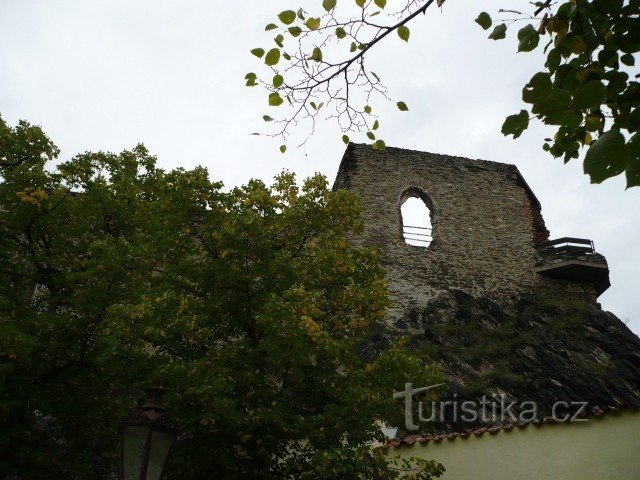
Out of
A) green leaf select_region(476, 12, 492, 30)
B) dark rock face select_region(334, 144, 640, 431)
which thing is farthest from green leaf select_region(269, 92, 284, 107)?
dark rock face select_region(334, 144, 640, 431)

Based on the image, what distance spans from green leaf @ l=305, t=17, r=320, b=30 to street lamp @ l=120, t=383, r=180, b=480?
2.94m

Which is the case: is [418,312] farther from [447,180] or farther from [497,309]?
[447,180]

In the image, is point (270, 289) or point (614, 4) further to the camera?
point (270, 289)

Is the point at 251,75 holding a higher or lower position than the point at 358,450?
higher

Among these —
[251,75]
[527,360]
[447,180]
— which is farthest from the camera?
[447,180]

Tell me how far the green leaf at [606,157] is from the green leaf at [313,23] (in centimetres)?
194

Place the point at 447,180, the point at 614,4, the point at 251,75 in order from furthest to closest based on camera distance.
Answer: the point at 447,180
the point at 251,75
the point at 614,4

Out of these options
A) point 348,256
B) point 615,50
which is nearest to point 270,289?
point 348,256

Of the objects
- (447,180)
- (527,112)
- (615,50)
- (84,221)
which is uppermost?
(447,180)

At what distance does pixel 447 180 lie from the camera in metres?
22.3

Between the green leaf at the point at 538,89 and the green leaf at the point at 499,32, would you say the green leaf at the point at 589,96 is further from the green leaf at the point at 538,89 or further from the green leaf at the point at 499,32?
the green leaf at the point at 499,32

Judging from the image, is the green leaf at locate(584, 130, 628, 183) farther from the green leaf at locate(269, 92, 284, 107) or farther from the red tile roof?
the red tile roof

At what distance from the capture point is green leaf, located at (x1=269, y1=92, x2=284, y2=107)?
4.12m

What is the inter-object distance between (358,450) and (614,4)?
17.2 feet
